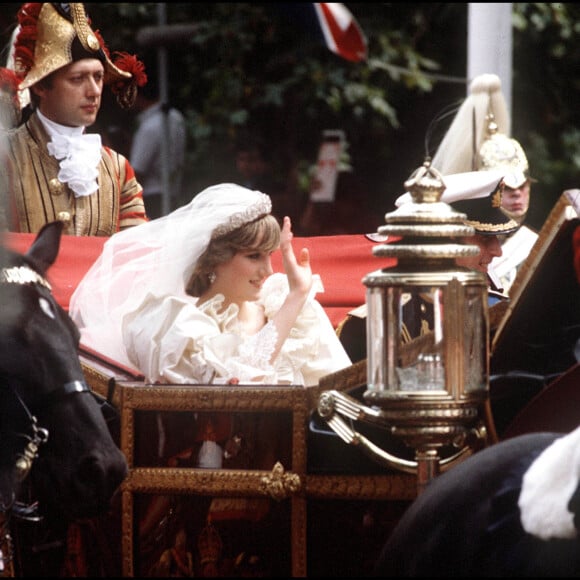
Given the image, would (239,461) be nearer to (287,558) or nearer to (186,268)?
(287,558)

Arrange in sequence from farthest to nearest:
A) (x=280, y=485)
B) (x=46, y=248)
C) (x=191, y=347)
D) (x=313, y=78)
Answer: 1. (x=313, y=78)
2. (x=191, y=347)
3. (x=280, y=485)
4. (x=46, y=248)

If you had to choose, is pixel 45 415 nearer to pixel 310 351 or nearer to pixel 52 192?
pixel 310 351

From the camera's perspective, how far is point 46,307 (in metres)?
3.23

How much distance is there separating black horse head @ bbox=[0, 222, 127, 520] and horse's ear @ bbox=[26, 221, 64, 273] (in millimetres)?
72

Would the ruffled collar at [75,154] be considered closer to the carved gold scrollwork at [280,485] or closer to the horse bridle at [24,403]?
the carved gold scrollwork at [280,485]

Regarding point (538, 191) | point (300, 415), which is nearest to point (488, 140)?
point (300, 415)

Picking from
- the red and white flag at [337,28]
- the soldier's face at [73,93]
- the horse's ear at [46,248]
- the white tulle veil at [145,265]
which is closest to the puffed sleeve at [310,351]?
the white tulle veil at [145,265]

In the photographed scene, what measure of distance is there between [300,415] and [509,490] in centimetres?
124

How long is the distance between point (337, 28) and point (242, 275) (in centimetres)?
452

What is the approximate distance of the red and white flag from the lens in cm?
866

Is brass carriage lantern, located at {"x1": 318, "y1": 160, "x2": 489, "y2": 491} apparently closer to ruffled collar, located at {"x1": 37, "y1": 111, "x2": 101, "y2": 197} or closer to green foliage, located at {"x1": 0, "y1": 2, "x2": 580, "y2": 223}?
ruffled collar, located at {"x1": 37, "y1": 111, "x2": 101, "y2": 197}

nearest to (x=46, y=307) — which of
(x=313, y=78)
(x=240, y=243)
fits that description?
(x=240, y=243)

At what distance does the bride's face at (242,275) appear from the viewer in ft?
14.6

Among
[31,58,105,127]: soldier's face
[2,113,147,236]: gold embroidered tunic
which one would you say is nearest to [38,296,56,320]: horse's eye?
[2,113,147,236]: gold embroidered tunic
